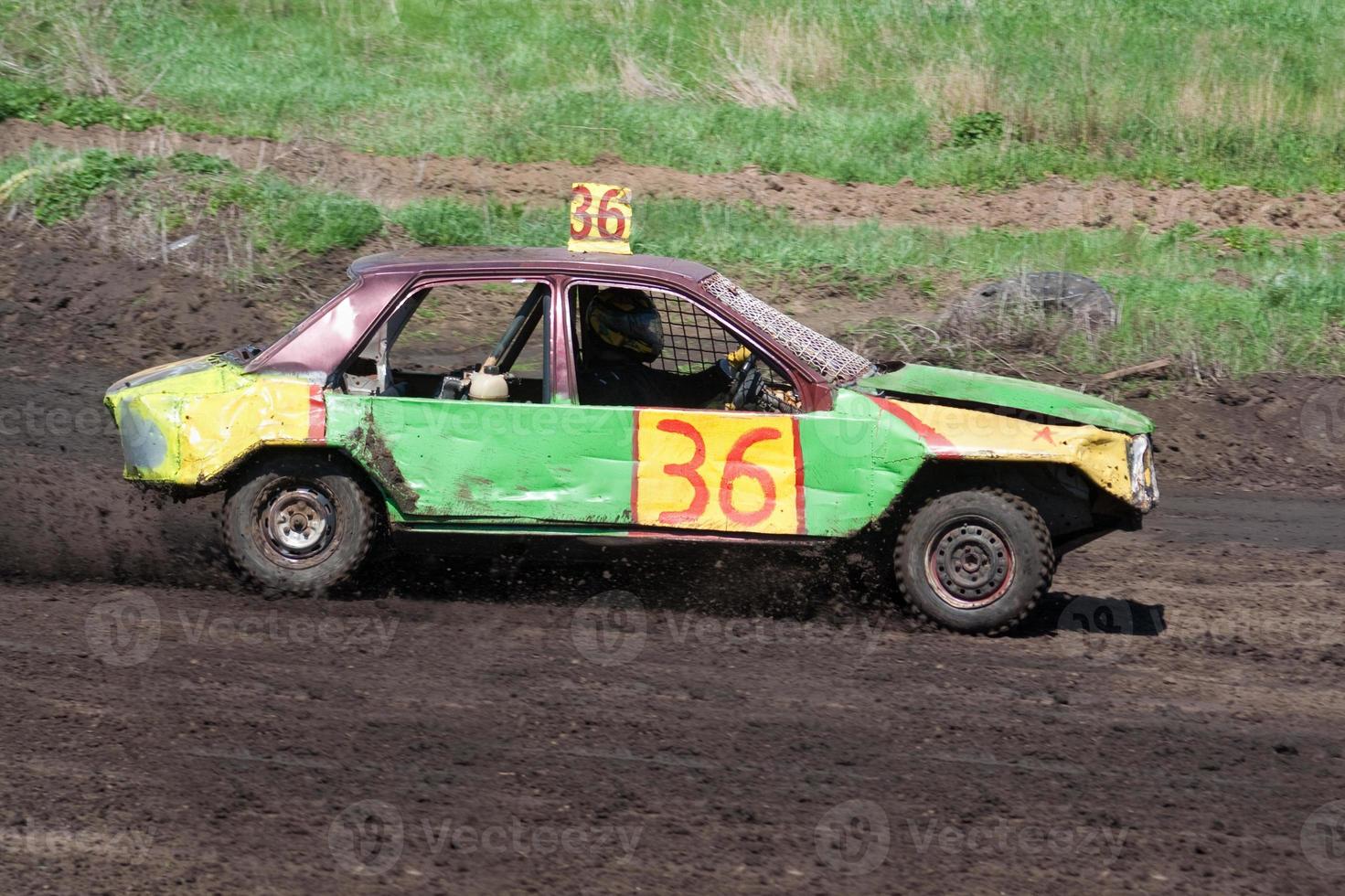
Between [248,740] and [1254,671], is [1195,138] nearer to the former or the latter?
[1254,671]

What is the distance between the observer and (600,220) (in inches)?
284

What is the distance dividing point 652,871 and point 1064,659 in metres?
2.78

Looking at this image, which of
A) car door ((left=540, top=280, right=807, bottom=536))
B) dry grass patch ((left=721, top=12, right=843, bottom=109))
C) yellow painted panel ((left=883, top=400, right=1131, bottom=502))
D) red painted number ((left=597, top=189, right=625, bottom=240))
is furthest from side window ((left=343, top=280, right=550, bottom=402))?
dry grass patch ((left=721, top=12, right=843, bottom=109))

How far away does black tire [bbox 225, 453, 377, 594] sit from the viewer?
6.74 meters

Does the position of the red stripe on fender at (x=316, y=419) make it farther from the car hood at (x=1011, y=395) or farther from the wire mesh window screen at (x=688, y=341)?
the car hood at (x=1011, y=395)

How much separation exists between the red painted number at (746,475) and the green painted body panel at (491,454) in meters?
0.45

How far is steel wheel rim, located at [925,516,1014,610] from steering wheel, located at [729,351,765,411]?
1085mm

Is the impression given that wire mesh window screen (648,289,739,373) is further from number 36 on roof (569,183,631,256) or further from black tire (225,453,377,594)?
black tire (225,453,377,594)

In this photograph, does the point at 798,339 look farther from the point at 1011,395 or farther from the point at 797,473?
the point at 1011,395

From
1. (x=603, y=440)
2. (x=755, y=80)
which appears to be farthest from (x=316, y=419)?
(x=755, y=80)

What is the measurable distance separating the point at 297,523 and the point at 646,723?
217 centimetres

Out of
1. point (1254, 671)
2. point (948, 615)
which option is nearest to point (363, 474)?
point (948, 615)

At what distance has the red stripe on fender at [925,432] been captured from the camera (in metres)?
6.45

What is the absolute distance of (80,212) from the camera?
13.6 meters
